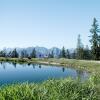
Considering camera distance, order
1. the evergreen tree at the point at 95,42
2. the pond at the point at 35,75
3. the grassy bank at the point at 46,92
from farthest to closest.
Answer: the evergreen tree at the point at 95,42
the pond at the point at 35,75
the grassy bank at the point at 46,92

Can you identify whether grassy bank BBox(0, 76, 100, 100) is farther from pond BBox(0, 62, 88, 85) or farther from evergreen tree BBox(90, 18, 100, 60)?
evergreen tree BBox(90, 18, 100, 60)

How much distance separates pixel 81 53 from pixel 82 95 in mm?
99998

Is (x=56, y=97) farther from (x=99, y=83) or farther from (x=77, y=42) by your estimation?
(x=77, y=42)

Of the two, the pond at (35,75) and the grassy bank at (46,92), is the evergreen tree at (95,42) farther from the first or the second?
the grassy bank at (46,92)

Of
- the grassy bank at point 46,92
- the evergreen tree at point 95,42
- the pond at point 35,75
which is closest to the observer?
the grassy bank at point 46,92

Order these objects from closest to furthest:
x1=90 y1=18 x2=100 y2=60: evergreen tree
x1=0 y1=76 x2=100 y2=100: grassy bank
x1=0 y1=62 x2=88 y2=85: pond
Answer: x1=0 y1=76 x2=100 y2=100: grassy bank, x1=0 y1=62 x2=88 y2=85: pond, x1=90 y1=18 x2=100 y2=60: evergreen tree

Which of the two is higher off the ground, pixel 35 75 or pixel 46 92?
pixel 46 92

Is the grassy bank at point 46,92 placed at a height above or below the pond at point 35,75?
above

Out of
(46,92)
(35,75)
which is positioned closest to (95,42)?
(35,75)

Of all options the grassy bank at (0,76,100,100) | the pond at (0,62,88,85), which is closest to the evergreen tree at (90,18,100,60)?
A: the pond at (0,62,88,85)

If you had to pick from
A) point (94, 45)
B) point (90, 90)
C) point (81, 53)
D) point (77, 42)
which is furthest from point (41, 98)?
point (77, 42)

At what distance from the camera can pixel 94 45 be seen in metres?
91.9

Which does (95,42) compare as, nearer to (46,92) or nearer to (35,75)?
(35,75)

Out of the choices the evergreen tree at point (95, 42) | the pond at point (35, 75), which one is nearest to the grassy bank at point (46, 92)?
the pond at point (35, 75)
